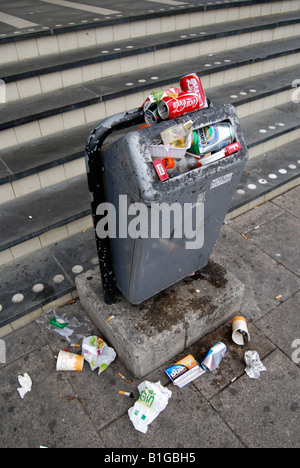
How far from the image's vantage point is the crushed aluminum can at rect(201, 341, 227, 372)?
7.22 ft

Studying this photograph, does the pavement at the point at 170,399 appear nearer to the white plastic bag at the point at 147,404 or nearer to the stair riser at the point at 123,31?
the white plastic bag at the point at 147,404

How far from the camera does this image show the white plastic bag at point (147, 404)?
6.44 feet

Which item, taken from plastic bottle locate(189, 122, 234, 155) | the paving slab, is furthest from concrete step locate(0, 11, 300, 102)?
the paving slab

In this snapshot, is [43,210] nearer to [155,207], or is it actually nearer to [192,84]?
[155,207]

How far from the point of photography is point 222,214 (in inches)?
82.0

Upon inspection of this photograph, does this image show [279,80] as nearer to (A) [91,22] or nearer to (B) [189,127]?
(A) [91,22]

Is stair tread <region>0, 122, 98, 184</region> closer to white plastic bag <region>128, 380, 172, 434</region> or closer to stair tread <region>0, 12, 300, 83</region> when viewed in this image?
stair tread <region>0, 12, 300, 83</region>

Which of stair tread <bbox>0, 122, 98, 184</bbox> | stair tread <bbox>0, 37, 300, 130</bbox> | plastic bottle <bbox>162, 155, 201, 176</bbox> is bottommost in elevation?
stair tread <bbox>0, 122, 98, 184</bbox>

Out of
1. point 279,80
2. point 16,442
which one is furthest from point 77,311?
point 279,80

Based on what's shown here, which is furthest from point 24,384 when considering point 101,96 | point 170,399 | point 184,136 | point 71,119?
point 101,96

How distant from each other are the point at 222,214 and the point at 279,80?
3.18 m

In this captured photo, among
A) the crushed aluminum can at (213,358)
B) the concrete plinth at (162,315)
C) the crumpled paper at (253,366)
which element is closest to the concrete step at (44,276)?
the concrete plinth at (162,315)

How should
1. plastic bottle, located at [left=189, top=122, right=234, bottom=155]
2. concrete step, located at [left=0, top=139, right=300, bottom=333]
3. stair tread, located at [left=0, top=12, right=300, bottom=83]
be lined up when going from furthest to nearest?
stair tread, located at [left=0, top=12, right=300, bottom=83], concrete step, located at [left=0, top=139, right=300, bottom=333], plastic bottle, located at [left=189, top=122, right=234, bottom=155]

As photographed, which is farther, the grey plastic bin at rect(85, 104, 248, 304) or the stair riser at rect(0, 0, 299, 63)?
the stair riser at rect(0, 0, 299, 63)
